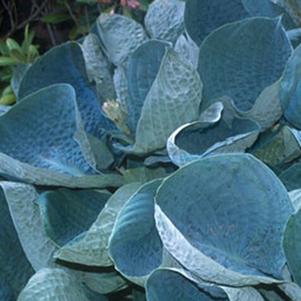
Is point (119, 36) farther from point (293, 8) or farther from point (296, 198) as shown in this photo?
point (296, 198)

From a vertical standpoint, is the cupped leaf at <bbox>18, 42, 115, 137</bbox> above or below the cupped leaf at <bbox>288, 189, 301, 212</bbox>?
above

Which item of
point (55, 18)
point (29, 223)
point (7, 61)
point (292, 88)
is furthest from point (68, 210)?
point (55, 18)

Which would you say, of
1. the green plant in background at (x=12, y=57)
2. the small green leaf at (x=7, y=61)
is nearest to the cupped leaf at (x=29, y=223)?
the green plant in background at (x=12, y=57)

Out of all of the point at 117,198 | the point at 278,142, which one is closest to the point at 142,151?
the point at 117,198

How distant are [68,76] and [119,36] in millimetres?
83

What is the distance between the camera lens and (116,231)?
2.75 ft

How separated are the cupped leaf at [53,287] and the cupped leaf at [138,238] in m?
0.09

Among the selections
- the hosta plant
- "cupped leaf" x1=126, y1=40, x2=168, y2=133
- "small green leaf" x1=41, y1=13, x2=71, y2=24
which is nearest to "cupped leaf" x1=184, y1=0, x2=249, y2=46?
the hosta plant

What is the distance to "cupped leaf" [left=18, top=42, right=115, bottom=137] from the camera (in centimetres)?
107

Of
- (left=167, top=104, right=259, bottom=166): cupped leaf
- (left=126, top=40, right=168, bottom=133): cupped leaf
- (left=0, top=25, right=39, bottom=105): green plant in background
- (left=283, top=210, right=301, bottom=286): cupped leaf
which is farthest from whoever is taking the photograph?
(left=0, top=25, right=39, bottom=105): green plant in background

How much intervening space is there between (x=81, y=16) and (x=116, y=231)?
2157mm

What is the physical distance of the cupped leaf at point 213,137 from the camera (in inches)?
34.4

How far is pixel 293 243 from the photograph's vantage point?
0.78 meters

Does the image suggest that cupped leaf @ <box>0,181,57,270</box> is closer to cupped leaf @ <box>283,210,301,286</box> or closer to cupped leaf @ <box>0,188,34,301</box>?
cupped leaf @ <box>0,188,34,301</box>
